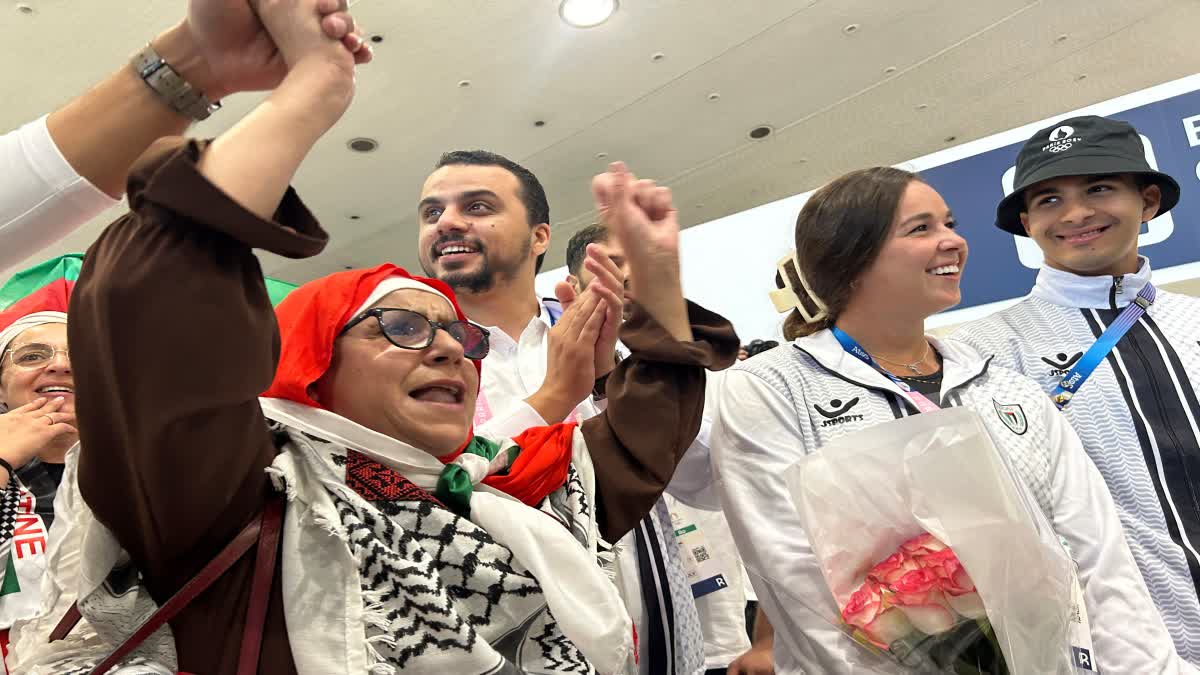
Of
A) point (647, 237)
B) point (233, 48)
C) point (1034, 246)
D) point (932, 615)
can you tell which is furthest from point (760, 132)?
point (233, 48)

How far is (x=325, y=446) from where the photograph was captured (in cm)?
124

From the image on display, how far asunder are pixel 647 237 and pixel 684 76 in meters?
4.09

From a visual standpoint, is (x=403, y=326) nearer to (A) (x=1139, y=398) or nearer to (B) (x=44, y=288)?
(A) (x=1139, y=398)

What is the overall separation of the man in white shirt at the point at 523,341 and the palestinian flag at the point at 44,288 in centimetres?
70

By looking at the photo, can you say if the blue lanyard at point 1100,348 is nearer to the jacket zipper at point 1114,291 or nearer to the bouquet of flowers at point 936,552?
Result: the jacket zipper at point 1114,291

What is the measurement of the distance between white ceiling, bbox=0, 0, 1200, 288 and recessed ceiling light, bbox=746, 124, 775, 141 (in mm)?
51

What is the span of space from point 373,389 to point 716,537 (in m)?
1.47

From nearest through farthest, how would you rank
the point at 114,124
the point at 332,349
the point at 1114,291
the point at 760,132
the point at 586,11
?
the point at 114,124
the point at 332,349
the point at 1114,291
the point at 586,11
the point at 760,132

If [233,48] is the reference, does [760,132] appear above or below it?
above

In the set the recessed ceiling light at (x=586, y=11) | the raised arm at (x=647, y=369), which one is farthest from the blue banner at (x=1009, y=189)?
the raised arm at (x=647, y=369)

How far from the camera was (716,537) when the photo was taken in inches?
100

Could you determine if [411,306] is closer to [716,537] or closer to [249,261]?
[249,261]

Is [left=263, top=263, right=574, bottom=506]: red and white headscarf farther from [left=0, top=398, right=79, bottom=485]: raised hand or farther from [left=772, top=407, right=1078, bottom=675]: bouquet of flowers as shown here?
[left=0, top=398, right=79, bottom=485]: raised hand

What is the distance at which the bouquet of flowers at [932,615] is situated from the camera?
4.05ft
